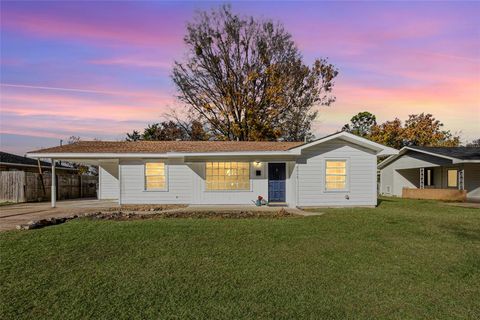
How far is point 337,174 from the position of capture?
16828mm

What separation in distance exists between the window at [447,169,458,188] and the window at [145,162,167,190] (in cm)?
1943

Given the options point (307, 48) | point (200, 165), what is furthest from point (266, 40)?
point (200, 165)

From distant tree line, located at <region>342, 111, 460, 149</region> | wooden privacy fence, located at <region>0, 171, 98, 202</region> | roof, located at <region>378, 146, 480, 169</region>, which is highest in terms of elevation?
distant tree line, located at <region>342, 111, 460, 149</region>

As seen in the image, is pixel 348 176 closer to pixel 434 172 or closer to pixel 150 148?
pixel 150 148

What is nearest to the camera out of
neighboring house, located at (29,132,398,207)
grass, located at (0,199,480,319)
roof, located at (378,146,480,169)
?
grass, located at (0,199,480,319)

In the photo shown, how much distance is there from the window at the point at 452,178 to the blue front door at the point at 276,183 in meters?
13.8

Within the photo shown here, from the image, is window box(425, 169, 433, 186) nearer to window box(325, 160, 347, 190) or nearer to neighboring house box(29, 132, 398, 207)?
neighboring house box(29, 132, 398, 207)

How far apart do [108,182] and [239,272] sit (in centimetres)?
1922

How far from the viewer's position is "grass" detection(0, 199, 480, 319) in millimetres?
4898

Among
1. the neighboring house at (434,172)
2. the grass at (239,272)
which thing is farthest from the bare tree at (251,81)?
the grass at (239,272)

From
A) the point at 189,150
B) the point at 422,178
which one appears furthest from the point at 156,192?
the point at 422,178

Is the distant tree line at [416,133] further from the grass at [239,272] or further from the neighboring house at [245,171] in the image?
the grass at [239,272]

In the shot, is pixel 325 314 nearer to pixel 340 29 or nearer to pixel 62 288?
pixel 62 288

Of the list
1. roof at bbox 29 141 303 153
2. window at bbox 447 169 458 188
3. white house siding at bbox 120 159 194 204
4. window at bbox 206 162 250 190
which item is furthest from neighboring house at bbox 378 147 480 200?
white house siding at bbox 120 159 194 204
